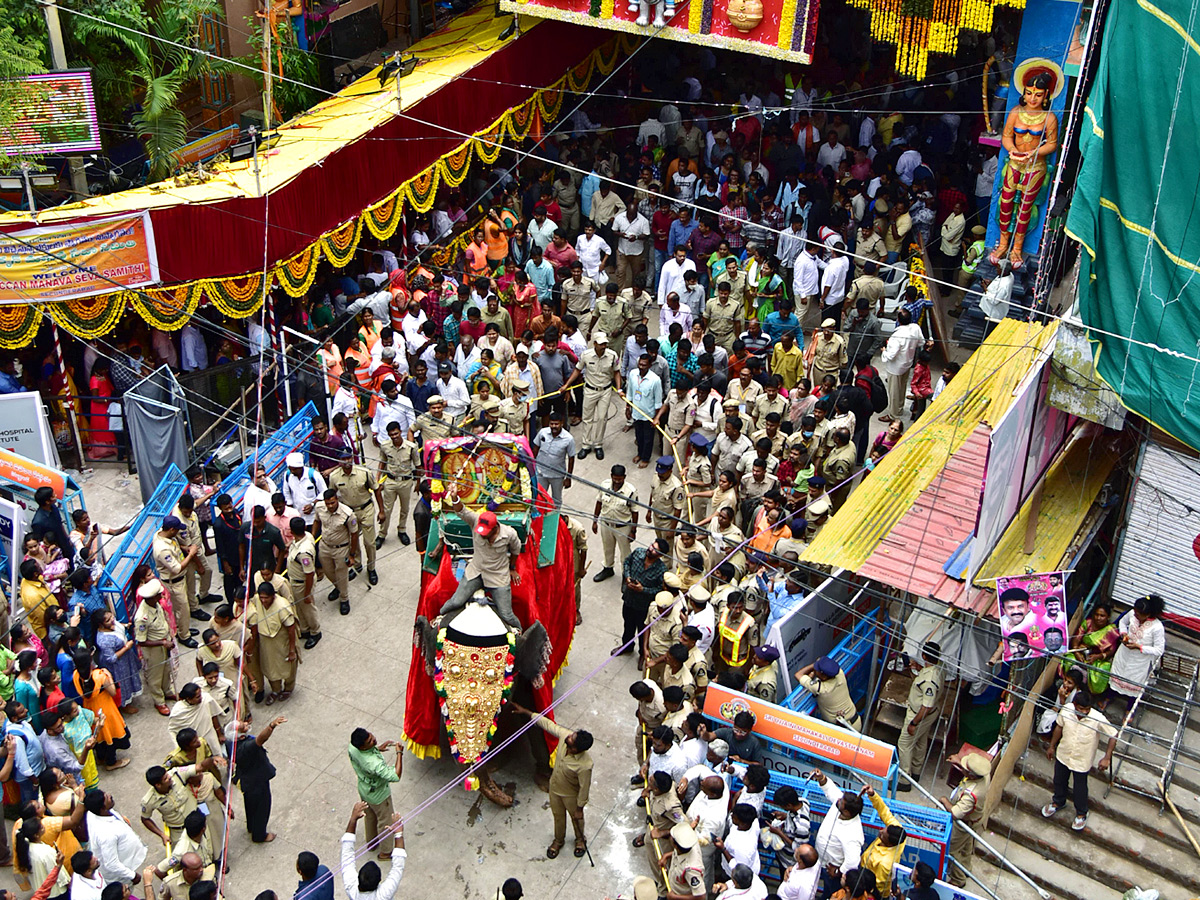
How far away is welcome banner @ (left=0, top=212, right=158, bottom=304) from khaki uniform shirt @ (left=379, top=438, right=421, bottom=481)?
11.8 feet

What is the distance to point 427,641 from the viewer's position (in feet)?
35.2

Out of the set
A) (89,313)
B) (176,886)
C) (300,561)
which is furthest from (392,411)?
(176,886)

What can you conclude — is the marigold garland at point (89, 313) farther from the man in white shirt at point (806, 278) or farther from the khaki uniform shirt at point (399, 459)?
the man in white shirt at point (806, 278)

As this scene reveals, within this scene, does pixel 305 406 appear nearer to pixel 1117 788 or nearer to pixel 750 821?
pixel 750 821

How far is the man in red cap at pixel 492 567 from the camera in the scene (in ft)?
34.7

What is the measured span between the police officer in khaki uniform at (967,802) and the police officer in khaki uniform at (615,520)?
3820 mm

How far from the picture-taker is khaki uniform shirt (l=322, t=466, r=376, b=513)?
13.3 metres

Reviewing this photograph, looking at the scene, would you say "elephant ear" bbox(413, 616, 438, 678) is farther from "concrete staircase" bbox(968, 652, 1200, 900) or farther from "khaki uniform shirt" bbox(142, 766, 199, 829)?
"concrete staircase" bbox(968, 652, 1200, 900)

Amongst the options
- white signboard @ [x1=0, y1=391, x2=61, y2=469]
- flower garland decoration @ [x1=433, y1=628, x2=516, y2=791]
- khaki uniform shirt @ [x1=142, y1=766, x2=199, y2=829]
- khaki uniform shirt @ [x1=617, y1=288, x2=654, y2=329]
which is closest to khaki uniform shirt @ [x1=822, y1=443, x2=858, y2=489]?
khaki uniform shirt @ [x1=617, y1=288, x2=654, y2=329]

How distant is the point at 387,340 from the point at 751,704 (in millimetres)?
7197

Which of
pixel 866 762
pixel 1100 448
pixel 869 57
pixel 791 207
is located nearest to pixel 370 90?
pixel 791 207

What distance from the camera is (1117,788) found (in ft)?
36.4

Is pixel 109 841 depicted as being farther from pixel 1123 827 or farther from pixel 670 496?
pixel 1123 827

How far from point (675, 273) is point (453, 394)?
11.5 feet
